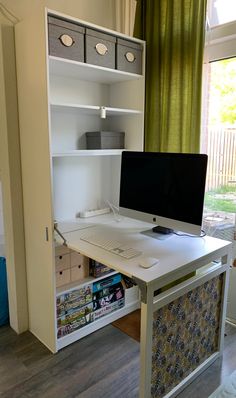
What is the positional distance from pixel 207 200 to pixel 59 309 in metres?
1.35

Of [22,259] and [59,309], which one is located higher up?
[22,259]

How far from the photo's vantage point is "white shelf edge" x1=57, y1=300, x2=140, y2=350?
2.12 meters

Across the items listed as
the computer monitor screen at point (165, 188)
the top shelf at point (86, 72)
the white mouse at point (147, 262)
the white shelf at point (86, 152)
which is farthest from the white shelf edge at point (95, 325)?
the top shelf at point (86, 72)

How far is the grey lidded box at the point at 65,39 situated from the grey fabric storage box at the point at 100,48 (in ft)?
0.16

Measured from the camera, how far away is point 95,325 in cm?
230

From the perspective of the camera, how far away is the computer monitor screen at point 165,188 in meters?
1.76

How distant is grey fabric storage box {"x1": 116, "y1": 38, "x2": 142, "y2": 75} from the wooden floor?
76.3 inches

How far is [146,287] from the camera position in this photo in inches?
54.6

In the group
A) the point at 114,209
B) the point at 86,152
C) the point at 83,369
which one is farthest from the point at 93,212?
the point at 83,369

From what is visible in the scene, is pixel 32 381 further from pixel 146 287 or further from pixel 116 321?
pixel 146 287

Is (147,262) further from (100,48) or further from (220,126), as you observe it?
(100,48)

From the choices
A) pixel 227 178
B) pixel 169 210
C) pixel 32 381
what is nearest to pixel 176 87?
pixel 227 178

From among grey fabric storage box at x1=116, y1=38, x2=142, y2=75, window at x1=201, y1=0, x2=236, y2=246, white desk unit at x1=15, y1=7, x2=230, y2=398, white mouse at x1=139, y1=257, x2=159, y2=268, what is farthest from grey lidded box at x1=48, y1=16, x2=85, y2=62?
white mouse at x1=139, y1=257, x2=159, y2=268

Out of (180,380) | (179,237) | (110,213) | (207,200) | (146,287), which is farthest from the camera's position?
(110,213)
